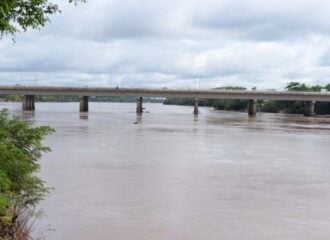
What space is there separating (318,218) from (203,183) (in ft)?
22.7

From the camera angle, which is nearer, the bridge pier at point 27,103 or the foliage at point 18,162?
the foliage at point 18,162

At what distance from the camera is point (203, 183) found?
2309 centimetres

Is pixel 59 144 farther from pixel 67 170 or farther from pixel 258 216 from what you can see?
pixel 258 216

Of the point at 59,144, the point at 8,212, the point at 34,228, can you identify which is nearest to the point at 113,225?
the point at 34,228

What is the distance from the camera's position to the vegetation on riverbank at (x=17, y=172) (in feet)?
32.7

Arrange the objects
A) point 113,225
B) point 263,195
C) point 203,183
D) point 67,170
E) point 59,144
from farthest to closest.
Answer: point 59,144 < point 67,170 < point 203,183 < point 263,195 < point 113,225

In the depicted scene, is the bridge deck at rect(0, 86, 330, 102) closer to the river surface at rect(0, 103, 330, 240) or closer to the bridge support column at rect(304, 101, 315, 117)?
the bridge support column at rect(304, 101, 315, 117)

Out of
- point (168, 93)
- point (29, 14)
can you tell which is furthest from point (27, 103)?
point (29, 14)

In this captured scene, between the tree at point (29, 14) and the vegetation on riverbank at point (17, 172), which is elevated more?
the tree at point (29, 14)

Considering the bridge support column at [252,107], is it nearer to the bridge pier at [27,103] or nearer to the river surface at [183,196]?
the bridge pier at [27,103]

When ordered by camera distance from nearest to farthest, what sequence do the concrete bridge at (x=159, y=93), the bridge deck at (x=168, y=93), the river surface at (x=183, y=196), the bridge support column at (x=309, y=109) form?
the river surface at (x=183, y=196)
the bridge deck at (x=168, y=93)
the concrete bridge at (x=159, y=93)
the bridge support column at (x=309, y=109)

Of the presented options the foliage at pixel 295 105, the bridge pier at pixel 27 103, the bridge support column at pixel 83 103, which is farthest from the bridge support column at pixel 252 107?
the bridge pier at pixel 27 103

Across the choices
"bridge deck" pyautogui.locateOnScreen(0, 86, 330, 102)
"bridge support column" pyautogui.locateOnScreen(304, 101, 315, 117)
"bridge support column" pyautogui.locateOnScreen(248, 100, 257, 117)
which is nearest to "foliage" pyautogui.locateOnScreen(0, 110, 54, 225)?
"bridge deck" pyautogui.locateOnScreen(0, 86, 330, 102)

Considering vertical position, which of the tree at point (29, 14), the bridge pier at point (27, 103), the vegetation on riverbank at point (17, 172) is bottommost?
the bridge pier at point (27, 103)
